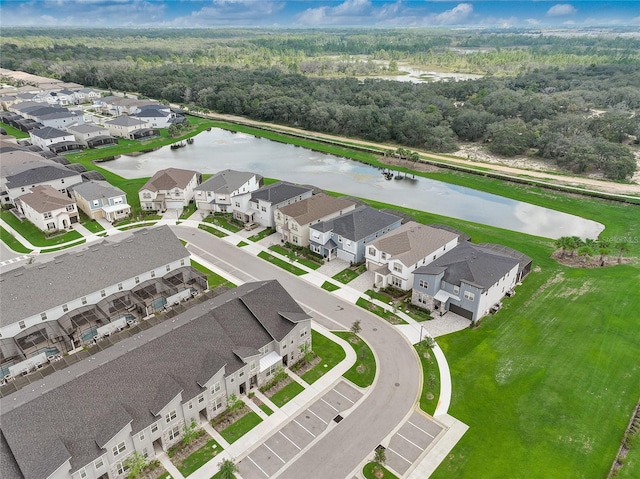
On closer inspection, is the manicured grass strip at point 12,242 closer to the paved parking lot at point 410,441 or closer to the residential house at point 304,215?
the residential house at point 304,215

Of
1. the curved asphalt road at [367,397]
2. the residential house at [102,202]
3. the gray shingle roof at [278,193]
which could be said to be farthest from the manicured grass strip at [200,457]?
the residential house at [102,202]

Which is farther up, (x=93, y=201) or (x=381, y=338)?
(x=93, y=201)

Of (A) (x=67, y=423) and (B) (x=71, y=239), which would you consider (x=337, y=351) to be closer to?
(A) (x=67, y=423)

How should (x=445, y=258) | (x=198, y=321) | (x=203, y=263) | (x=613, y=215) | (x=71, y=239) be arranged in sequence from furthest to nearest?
(x=613, y=215) → (x=71, y=239) → (x=203, y=263) → (x=445, y=258) → (x=198, y=321)

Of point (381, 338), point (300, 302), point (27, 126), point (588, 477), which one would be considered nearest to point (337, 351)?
point (381, 338)

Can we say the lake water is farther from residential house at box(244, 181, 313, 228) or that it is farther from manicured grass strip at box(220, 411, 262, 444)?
manicured grass strip at box(220, 411, 262, 444)

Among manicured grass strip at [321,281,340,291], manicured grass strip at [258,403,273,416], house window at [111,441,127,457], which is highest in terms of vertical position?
house window at [111,441,127,457]

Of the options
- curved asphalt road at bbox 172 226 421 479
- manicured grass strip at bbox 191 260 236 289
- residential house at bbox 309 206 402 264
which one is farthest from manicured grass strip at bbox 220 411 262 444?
residential house at bbox 309 206 402 264
